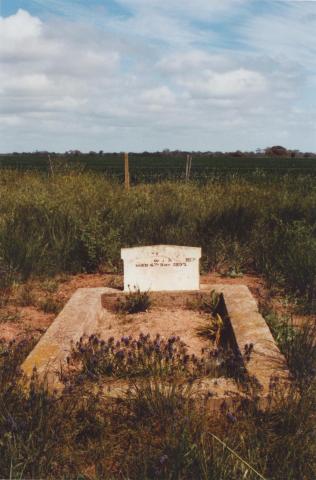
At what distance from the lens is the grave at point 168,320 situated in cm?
287

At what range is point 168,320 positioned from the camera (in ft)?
13.9

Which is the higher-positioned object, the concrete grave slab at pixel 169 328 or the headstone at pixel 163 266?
the headstone at pixel 163 266

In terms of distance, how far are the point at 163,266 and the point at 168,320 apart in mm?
584

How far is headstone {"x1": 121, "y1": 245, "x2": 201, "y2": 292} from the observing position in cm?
462

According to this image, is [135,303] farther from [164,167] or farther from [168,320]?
[164,167]

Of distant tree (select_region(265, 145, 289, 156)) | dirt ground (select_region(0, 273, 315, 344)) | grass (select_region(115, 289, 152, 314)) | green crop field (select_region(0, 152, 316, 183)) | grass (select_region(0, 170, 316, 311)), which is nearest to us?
dirt ground (select_region(0, 273, 315, 344))

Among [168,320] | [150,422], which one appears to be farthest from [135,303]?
[150,422]

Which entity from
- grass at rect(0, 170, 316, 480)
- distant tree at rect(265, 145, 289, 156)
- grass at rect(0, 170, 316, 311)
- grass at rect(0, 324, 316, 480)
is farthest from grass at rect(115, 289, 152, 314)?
distant tree at rect(265, 145, 289, 156)

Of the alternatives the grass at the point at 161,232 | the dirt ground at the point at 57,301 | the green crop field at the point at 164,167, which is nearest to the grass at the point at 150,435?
the dirt ground at the point at 57,301

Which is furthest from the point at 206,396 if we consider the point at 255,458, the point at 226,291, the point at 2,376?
the point at 226,291

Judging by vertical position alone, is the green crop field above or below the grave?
above

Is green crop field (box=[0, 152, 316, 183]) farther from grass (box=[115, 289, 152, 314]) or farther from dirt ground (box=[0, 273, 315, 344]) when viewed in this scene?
grass (box=[115, 289, 152, 314])

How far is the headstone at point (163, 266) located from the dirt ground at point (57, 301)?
14.2 inches

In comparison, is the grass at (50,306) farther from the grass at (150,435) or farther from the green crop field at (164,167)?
the green crop field at (164,167)
